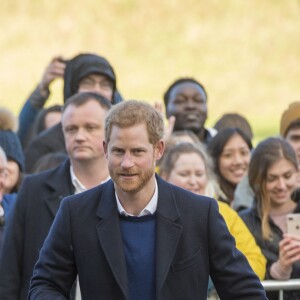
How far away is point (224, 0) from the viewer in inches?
1665

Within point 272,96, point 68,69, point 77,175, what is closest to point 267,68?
point 272,96

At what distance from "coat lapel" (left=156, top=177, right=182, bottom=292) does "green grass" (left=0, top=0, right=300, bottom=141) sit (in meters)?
31.2

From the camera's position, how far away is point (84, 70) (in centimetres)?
909

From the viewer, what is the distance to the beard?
5.11m

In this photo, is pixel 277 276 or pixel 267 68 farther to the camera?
pixel 267 68

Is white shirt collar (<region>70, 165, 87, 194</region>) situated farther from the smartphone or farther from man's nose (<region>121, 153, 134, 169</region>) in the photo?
man's nose (<region>121, 153, 134, 169</region>)

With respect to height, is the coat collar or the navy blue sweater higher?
the coat collar

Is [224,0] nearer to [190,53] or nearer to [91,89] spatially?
[190,53]

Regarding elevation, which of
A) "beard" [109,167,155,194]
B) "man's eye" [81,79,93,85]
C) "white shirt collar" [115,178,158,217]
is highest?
"man's eye" [81,79,93,85]

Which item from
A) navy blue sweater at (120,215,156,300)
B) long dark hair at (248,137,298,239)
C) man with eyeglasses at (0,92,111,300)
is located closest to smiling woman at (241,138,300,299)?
long dark hair at (248,137,298,239)

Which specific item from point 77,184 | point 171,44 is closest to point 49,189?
point 77,184

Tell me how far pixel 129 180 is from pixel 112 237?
0.78 ft

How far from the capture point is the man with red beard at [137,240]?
5.14m

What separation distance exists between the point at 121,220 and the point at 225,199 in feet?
11.7
